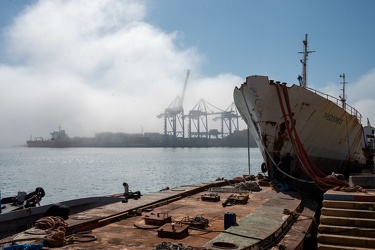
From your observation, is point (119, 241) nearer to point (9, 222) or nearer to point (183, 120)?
point (9, 222)

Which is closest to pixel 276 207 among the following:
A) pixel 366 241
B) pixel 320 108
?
pixel 366 241

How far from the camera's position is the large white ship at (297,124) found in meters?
13.9

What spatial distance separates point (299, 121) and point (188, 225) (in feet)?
28.7

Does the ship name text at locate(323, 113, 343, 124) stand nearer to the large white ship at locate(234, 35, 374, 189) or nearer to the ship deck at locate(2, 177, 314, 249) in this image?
the large white ship at locate(234, 35, 374, 189)

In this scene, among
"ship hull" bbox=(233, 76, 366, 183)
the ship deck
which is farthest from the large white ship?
the ship deck

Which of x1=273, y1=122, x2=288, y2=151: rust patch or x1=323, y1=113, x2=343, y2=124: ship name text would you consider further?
x1=323, y1=113, x2=343, y2=124: ship name text

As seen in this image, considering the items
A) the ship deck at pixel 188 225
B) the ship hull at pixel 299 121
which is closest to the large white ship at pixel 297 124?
the ship hull at pixel 299 121

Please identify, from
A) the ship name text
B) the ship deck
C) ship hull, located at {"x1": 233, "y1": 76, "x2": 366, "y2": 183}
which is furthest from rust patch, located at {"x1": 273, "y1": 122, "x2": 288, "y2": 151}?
the ship deck

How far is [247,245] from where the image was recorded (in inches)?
221

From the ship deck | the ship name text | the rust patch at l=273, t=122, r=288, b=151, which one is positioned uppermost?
the ship name text

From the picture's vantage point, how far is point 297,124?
1424 centimetres

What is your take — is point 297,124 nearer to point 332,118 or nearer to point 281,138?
point 281,138

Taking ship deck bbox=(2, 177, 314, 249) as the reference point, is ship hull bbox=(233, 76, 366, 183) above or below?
above

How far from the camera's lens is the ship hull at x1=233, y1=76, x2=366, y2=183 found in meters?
14.1
